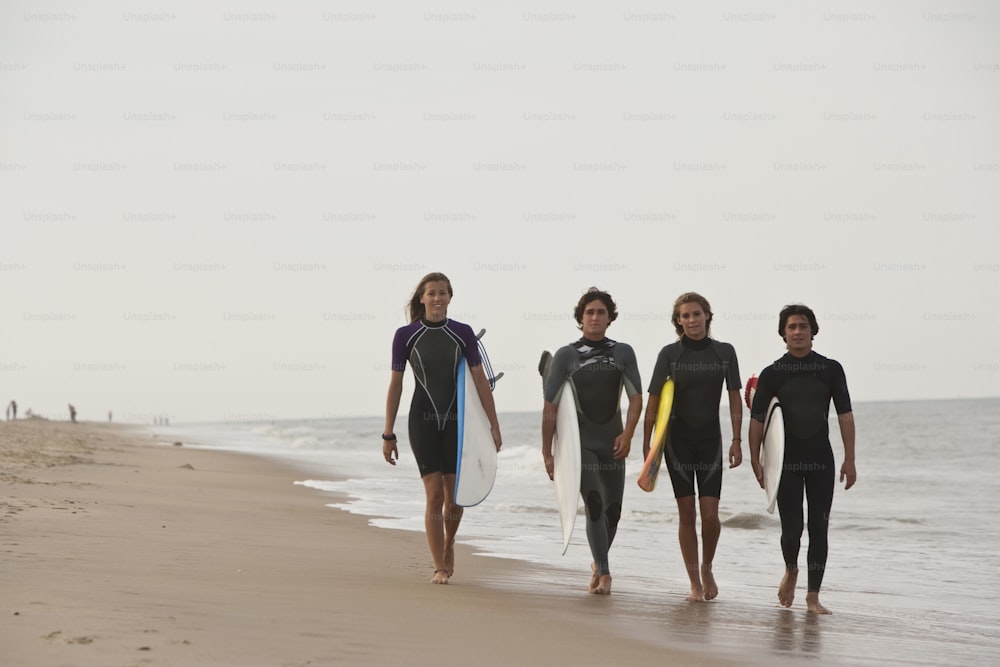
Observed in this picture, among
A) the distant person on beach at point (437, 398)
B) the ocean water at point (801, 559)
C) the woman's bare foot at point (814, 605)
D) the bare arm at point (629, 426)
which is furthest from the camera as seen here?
the distant person on beach at point (437, 398)

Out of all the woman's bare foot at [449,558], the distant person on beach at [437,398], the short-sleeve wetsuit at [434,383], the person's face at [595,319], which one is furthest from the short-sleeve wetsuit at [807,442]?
the woman's bare foot at [449,558]

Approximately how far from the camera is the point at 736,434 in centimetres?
591

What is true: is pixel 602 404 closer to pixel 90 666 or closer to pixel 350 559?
pixel 350 559

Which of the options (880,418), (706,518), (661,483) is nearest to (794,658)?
(706,518)

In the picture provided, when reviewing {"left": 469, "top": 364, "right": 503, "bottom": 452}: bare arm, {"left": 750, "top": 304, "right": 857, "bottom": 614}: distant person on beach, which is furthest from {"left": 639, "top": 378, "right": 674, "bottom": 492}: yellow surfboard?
{"left": 469, "top": 364, "right": 503, "bottom": 452}: bare arm

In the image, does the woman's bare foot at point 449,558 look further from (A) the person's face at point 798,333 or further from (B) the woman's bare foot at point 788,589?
(A) the person's face at point 798,333

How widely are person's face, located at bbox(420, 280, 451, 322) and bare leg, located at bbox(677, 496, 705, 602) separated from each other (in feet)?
5.92

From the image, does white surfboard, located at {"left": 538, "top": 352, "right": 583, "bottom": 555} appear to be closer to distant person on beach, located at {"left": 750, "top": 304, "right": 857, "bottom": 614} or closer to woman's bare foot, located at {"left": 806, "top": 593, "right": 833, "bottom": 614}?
distant person on beach, located at {"left": 750, "top": 304, "right": 857, "bottom": 614}

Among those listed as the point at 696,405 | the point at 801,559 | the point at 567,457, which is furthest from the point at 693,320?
the point at 801,559

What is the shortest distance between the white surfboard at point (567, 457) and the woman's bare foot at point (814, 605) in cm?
140

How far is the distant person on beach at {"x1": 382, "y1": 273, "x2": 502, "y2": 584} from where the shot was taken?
5.98 metres

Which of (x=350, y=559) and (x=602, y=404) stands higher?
(x=602, y=404)

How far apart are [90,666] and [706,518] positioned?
3657 mm

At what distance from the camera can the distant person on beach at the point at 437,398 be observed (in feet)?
19.6
